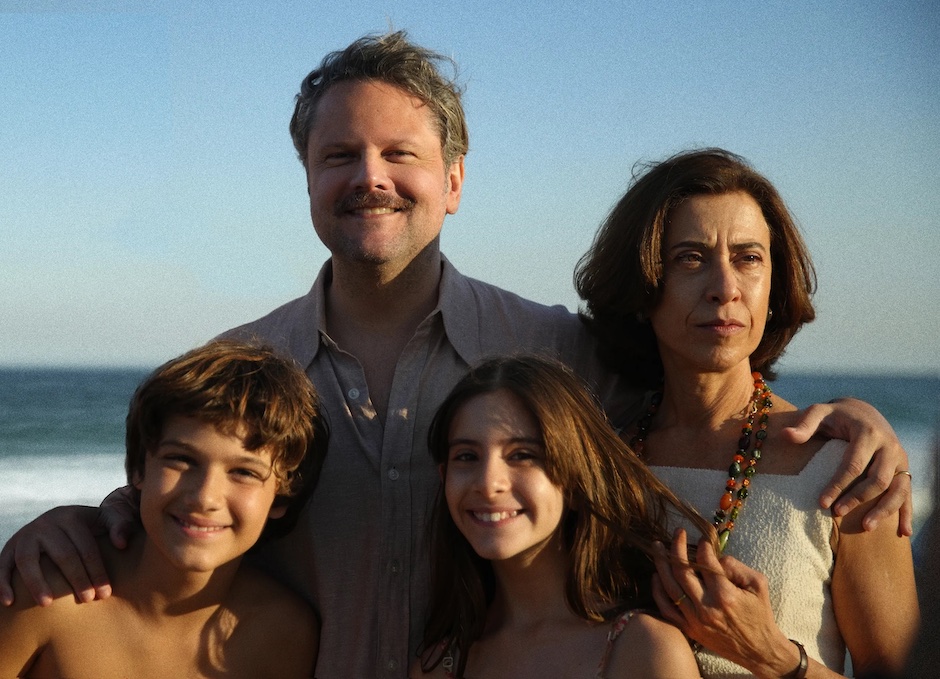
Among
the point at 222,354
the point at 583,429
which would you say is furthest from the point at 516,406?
the point at 222,354

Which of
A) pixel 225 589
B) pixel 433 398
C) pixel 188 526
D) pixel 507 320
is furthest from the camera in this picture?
pixel 507 320

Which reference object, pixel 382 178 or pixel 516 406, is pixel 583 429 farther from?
pixel 382 178

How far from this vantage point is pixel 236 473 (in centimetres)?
321

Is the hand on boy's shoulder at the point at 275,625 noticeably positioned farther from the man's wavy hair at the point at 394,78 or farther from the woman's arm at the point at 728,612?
the man's wavy hair at the point at 394,78

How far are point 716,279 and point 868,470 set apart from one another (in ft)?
2.31

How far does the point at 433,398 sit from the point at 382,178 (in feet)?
2.58

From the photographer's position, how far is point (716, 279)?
10.6 ft

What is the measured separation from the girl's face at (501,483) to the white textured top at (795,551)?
54 cm

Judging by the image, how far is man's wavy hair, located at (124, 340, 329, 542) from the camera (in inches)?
127

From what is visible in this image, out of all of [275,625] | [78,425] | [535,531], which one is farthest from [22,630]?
[78,425]

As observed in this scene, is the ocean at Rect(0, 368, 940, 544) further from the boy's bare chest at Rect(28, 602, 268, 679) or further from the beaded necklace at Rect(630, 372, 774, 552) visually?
the boy's bare chest at Rect(28, 602, 268, 679)

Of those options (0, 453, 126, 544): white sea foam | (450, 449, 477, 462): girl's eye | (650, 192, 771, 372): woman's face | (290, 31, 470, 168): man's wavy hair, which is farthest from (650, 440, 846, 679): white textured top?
(0, 453, 126, 544): white sea foam

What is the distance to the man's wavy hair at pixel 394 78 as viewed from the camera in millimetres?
3855

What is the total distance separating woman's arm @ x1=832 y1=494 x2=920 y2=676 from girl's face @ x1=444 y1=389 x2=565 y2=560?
0.83 m
